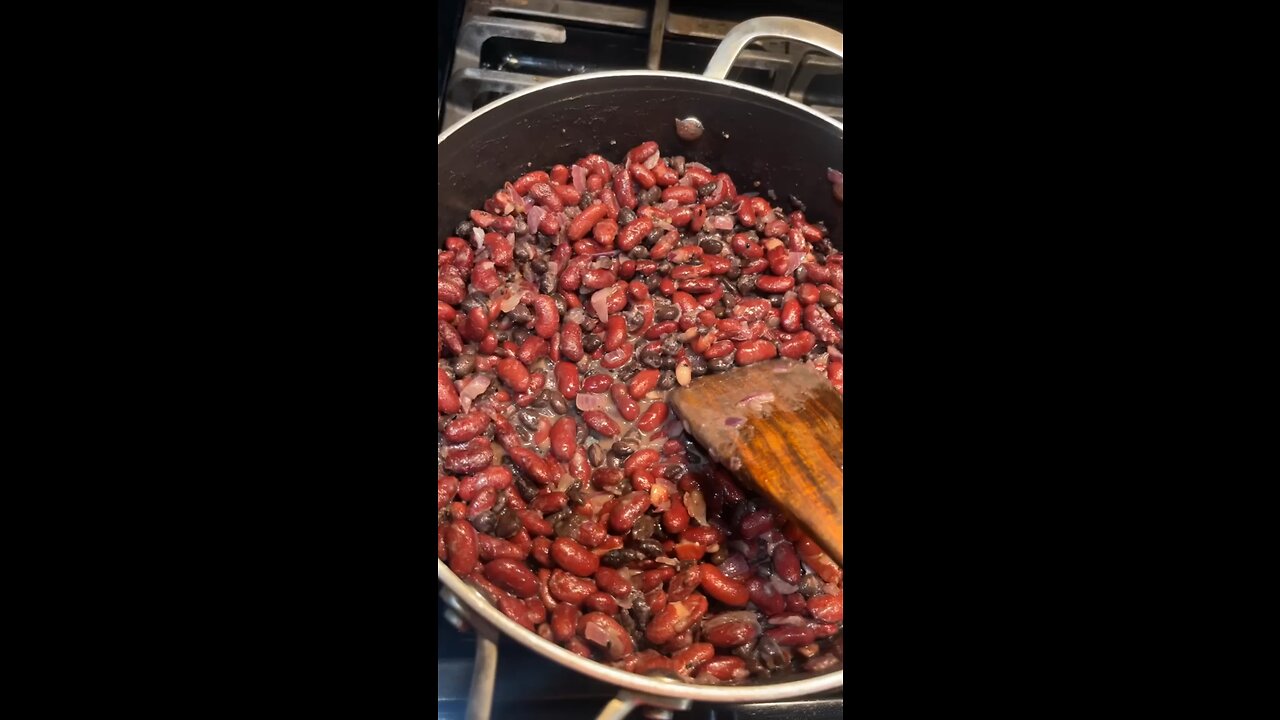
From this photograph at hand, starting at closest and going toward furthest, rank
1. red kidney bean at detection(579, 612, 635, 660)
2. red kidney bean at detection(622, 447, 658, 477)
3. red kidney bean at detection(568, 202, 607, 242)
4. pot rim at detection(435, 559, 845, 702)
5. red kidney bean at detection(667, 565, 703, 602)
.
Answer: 1. pot rim at detection(435, 559, 845, 702)
2. red kidney bean at detection(579, 612, 635, 660)
3. red kidney bean at detection(667, 565, 703, 602)
4. red kidney bean at detection(622, 447, 658, 477)
5. red kidney bean at detection(568, 202, 607, 242)

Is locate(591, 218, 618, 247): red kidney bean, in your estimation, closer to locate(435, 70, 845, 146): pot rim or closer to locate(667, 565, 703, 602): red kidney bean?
locate(435, 70, 845, 146): pot rim

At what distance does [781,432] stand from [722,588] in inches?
11.8

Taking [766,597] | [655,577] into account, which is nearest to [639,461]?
[655,577]

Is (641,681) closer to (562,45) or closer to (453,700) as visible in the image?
(453,700)

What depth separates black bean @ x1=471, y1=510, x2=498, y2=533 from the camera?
1454 millimetres

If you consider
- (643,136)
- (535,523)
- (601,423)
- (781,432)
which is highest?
(643,136)

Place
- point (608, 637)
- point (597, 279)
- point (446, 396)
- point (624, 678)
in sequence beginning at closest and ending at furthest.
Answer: point (624, 678)
point (608, 637)
point (446, 396)
point (597, 279)

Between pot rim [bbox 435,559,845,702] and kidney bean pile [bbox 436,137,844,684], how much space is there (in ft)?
0.60

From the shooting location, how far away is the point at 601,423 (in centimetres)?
163

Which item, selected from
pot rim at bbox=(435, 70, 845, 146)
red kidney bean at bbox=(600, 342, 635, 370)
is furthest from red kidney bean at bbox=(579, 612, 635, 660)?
pot rim at bbox=(435, 70, 845, 146)

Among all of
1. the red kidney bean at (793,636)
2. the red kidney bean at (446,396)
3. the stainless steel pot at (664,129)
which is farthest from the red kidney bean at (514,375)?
the red kidney bean at (793,636)

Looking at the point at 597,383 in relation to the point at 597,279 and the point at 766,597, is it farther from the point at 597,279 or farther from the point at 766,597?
the point at 766,597

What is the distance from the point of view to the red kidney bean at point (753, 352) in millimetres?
1694

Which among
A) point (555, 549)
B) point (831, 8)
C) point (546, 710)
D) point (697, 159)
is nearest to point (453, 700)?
point (546, 710)
